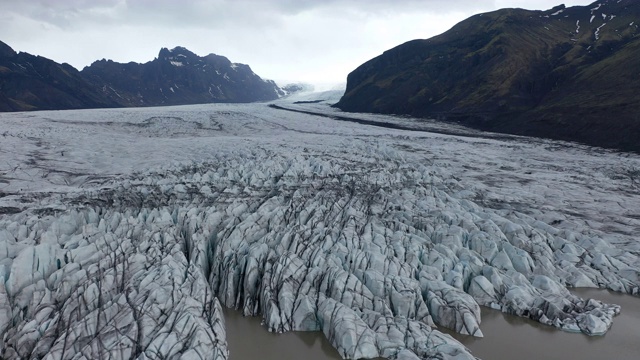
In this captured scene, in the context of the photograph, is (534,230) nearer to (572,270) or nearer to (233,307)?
(572,270)

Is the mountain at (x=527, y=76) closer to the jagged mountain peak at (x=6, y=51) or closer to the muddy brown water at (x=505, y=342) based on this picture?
the muddy brown water at (x=505, y=342)

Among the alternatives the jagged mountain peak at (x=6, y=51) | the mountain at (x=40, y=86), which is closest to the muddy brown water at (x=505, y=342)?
the mountain at (x=40, y=86)

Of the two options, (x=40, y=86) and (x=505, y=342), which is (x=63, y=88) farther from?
(x=505, y=342)

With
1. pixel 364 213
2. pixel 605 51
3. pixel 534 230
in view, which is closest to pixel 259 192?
pixel 364 213

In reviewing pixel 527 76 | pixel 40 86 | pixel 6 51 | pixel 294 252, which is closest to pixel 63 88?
pixel 40 86

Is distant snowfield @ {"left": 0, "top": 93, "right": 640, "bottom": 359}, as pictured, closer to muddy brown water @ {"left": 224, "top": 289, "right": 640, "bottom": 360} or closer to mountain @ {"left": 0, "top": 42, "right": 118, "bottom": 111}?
muddy brown water @ {"left": 224, "top": 289, "right": 640, "bottom": 360}
